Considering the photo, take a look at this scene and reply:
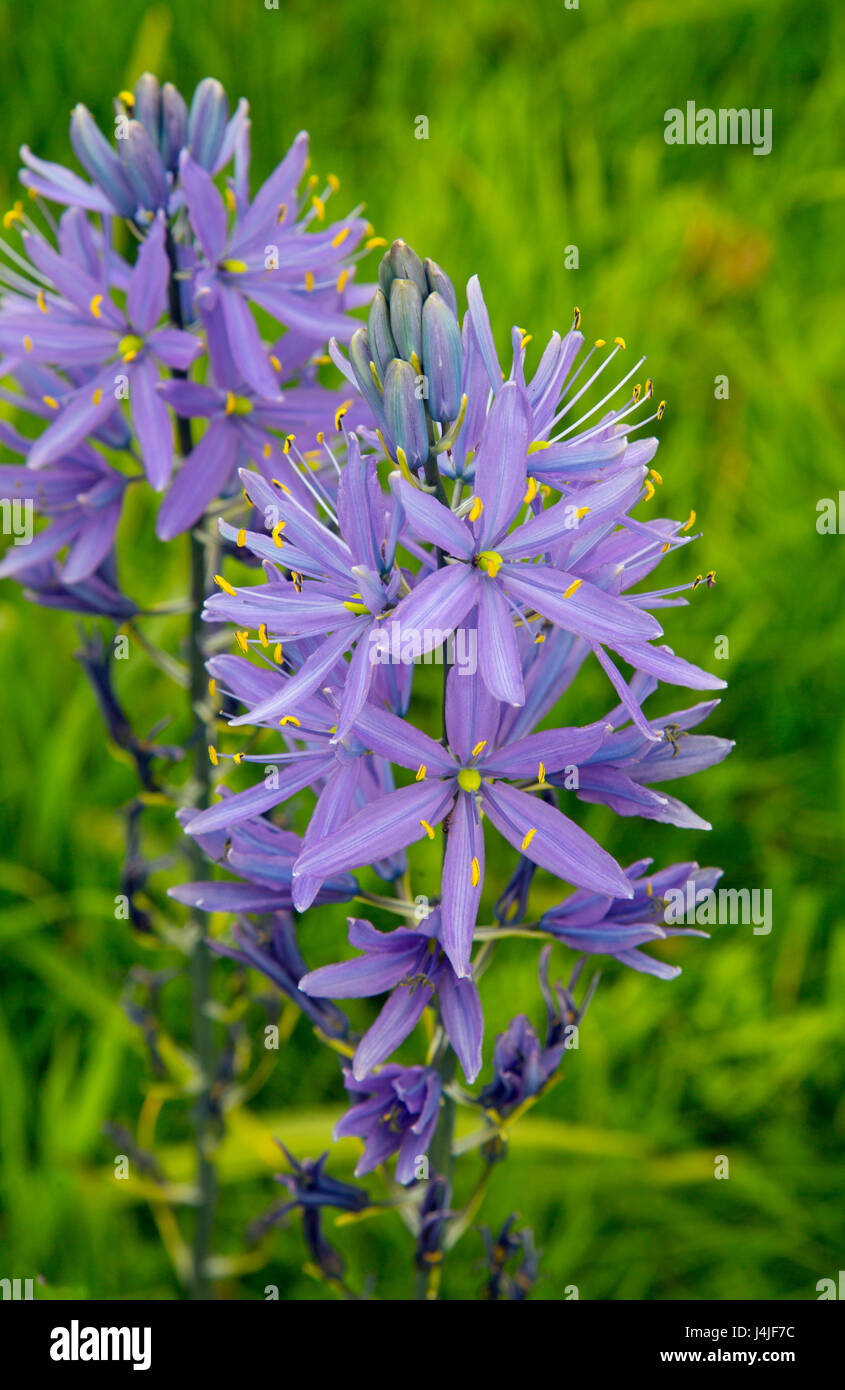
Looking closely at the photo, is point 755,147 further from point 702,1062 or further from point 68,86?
point 702,1062

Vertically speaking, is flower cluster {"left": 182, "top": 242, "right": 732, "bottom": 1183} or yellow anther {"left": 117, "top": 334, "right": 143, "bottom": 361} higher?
yellow anther {"left": 117, "top": 334, "right": 143, "bottom": 361}

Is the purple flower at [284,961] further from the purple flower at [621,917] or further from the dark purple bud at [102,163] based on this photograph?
the dark purple bud at [102,163]

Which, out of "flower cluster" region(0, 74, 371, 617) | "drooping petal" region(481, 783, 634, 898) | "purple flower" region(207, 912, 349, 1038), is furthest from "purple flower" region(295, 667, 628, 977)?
"flower cluster" region(0, 74, 371, 617)

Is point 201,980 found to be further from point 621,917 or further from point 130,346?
point 130,346

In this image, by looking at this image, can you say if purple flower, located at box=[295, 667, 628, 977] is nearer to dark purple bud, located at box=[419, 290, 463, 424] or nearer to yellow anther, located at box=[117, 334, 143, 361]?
dark purple bud, located at box=[419, 290, 463, 424]

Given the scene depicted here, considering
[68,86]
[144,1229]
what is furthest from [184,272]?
[68,86]
